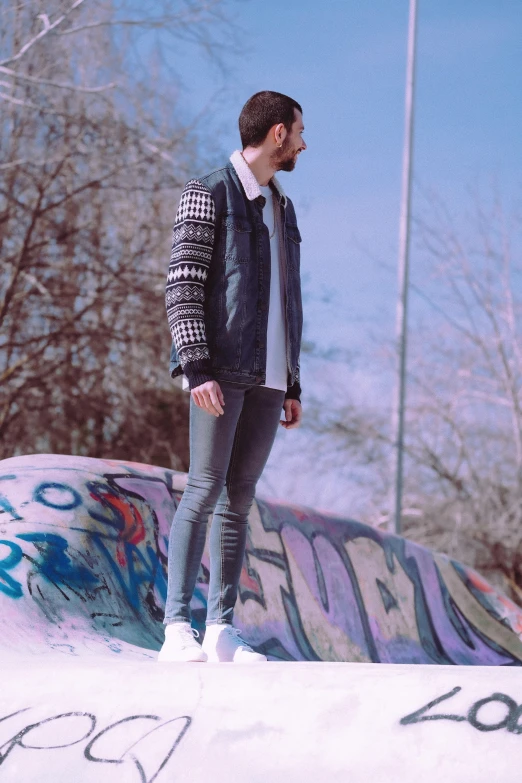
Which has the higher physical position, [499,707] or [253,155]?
[253,155]

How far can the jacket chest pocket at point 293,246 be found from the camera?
395cm

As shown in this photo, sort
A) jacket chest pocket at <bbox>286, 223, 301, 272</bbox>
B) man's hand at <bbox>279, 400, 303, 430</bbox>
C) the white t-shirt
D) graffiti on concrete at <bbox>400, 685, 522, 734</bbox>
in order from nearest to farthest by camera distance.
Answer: graffiti on concrete at <bbox>400, 685, 522, 734</bbox>
the white t-shirt
jacket chest pocket at <bbox>286, 223, 301, 272</bbox>
man's hand at <bbox>279, 400, 303, 430</bbox>

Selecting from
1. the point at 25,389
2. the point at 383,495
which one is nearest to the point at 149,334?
the point at 25,389

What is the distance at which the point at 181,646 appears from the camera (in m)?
3.56

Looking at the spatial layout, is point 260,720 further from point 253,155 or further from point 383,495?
point 383,495

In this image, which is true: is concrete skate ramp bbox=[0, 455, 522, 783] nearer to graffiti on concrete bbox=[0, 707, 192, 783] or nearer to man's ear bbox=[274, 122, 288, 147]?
graffiti on concrete bbox=[0, 707, 192, 783]

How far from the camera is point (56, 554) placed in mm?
4711

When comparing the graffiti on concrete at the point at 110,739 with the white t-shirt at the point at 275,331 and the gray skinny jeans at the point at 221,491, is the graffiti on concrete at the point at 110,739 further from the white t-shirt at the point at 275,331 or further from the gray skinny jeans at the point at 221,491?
the white t-shirt at the point at 275,331

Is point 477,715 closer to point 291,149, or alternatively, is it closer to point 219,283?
point 219,283

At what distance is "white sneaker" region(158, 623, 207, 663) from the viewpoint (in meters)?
3.51

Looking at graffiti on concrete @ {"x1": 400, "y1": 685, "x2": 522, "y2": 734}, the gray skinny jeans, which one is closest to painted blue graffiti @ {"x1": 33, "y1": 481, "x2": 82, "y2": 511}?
the gray skinny jeans

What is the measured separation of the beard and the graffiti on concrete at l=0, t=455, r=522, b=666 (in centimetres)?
211

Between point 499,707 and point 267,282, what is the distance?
1.79 metres

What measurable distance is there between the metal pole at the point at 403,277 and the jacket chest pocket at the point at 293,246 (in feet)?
37.7
